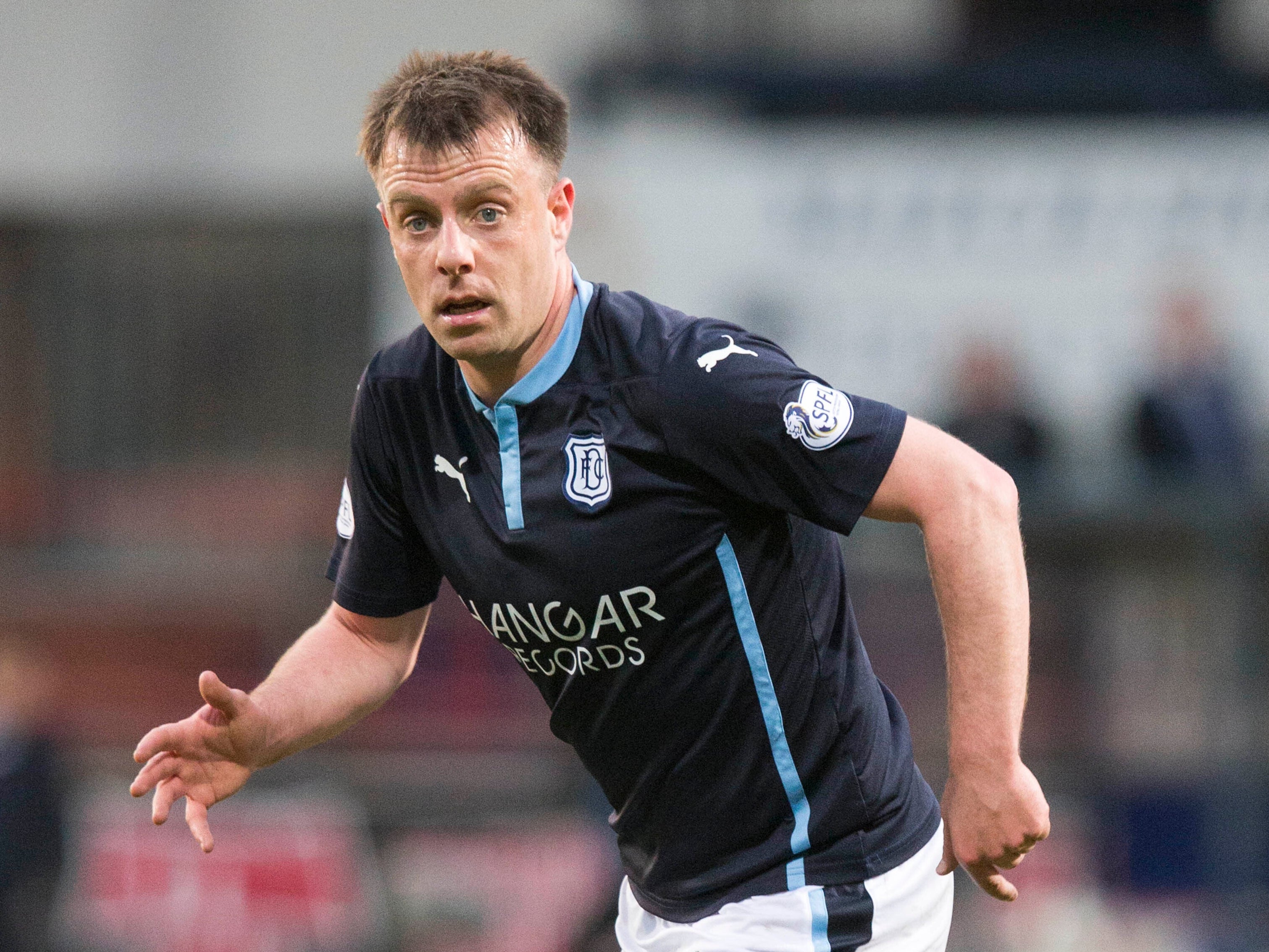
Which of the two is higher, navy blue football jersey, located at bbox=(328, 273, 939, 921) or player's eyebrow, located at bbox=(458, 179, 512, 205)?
player's eyebrow, located at bbox=(458, 179, 512, 205)

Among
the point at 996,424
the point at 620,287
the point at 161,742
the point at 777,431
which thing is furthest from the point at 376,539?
the point at 620,287

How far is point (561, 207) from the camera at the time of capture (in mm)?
2867

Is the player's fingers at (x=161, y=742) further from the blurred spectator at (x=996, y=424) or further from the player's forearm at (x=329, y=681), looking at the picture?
the blurred spectator at (x=996, y=424)

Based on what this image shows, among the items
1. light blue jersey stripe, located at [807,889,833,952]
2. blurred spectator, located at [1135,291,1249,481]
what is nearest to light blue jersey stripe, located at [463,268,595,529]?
light blue jersey stripe, located at [807,889,833,952]

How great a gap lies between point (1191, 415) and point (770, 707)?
5.71m

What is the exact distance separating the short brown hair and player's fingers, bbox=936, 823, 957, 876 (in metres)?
1.25

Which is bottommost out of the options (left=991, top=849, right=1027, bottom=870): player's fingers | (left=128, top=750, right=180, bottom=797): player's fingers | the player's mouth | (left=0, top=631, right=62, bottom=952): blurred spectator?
(left=0, top=631, right=62, bottom=952): blurred spectator

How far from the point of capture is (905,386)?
921cm

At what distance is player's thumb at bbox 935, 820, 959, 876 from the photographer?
8.64ft

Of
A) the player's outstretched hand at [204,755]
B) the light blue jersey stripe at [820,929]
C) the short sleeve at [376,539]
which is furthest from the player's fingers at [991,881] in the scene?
the player's outstretched hand at [204,755]

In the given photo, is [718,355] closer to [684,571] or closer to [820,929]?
[684,571]

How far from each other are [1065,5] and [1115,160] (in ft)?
6.28

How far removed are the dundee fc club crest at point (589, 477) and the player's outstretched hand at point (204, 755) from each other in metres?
0.68

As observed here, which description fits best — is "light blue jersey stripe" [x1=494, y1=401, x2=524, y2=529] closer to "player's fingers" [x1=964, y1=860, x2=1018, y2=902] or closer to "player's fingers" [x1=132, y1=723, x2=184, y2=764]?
"player's fingers" [x1=132, y1=723, x2=184, y2=764]
